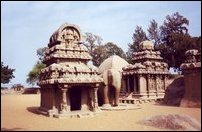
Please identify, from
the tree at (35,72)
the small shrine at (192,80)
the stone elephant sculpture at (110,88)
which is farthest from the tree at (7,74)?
the small shrine at (192,80)

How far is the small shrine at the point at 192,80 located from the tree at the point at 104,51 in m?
34.4

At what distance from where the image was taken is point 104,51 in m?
56.2

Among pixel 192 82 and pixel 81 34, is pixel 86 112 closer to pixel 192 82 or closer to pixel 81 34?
pixel 81 34

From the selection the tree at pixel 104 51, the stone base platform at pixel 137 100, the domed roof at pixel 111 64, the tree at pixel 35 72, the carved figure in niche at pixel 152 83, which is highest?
the tree at pixel 104 51

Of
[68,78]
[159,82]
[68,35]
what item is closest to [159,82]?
[159,82]

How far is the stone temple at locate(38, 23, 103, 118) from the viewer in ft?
58.2

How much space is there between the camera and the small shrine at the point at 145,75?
30.9 m

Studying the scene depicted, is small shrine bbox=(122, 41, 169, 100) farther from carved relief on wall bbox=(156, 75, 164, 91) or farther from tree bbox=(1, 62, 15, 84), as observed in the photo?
tree bbox=(1, 62, 15, 84)

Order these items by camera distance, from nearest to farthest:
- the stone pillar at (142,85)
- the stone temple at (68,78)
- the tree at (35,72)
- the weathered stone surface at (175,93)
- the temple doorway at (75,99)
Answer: the stone temple at (68,78)
the temple doorway at (75,99)
the weathered stone surface at (175,93)
the stone pillar at (142,85)
the tree at (35,72)

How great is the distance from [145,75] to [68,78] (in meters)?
15.6

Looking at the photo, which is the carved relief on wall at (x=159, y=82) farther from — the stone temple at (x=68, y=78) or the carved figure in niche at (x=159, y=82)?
the stone temple at (x=68, y=78)

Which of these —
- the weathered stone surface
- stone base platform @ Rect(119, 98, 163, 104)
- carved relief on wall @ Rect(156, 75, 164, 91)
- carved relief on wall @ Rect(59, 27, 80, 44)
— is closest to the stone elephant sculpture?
carved relief on wall @ Rect(59, 27, 80, 44)

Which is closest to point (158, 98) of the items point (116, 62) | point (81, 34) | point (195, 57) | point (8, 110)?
point (116, 62)

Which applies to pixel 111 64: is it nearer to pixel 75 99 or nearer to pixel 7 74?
pixel 75 99
